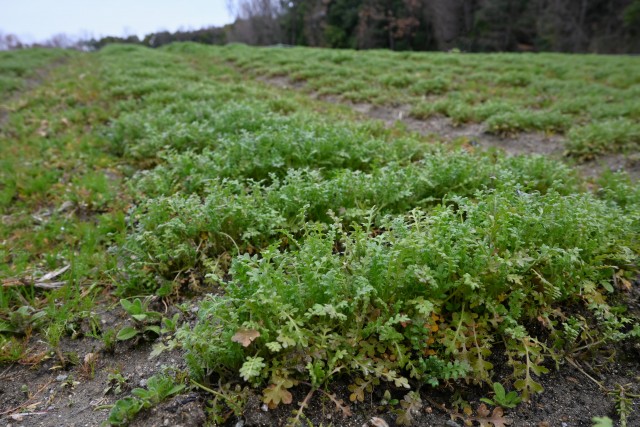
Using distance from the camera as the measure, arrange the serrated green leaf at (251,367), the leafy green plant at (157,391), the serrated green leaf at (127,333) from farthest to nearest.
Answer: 1. the serrated green leaf at (127,333)
2. the leafy green plant at (157,391)
3. the serrated green leaf at (251,367)

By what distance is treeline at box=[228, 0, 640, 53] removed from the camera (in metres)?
28.4

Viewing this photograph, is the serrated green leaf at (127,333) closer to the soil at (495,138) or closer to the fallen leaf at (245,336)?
the fallen leaf at (245,336)

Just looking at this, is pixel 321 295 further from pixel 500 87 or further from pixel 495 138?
pixel 500 87

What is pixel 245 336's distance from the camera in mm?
2100

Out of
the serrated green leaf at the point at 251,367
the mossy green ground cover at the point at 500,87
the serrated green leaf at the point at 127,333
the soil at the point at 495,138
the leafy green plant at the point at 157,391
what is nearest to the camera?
the serrated green leaf at the point at 251,367

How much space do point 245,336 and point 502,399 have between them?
1.44 m

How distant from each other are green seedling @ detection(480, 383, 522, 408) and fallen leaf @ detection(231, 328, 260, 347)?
51.2 inches

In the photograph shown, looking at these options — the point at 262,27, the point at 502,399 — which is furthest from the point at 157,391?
the point at 262,27

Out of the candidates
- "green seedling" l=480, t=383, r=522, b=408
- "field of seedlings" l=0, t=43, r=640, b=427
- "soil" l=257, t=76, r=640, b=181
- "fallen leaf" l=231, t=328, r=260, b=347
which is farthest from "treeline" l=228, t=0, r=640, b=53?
"fallen leaf" l=231, t=328, r=260, b=347

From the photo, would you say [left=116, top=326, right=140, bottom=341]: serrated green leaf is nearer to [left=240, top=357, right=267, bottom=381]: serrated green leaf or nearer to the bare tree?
[left=240, top=357, right=267, bottom=381]: serrated green leaf

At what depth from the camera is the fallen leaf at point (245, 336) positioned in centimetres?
207

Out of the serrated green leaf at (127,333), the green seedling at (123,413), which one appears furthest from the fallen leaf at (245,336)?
the serrated green leaf at (127,333)

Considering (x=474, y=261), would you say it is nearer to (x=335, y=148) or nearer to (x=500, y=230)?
(x=500, y=230)

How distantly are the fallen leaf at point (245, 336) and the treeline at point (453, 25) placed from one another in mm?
32455
